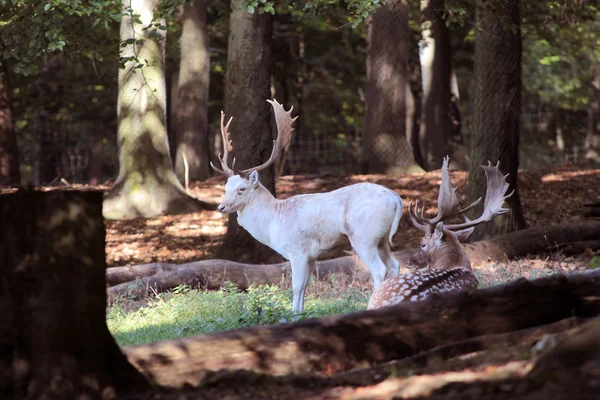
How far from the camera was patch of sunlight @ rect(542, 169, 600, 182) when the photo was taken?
64.3 ft

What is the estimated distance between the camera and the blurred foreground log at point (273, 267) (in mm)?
Answer: 12391

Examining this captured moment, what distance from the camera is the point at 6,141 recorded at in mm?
22219

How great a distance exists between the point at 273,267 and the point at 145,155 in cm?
649

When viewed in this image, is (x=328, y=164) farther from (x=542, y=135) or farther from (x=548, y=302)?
(x=548, y=302)

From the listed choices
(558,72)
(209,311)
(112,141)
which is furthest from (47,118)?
(209,311)

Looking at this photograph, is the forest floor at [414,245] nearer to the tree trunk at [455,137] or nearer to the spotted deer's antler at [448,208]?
the spotted deer's antler at [448,208]

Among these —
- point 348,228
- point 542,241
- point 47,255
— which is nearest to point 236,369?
point 47,255

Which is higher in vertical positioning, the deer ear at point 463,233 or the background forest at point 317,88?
the background forest at point 317,88

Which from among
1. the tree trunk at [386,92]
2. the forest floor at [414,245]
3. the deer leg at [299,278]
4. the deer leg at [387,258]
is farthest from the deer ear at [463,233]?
the tree trunk at [386,92]

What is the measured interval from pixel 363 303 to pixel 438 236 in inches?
A: 41.0

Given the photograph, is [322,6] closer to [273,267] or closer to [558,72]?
[273,267]

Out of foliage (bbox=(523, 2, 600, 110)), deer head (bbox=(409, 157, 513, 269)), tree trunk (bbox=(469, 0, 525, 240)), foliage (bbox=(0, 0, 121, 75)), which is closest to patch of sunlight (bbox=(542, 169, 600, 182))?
tree trunk (bbox=(469, 0, 525, 240))

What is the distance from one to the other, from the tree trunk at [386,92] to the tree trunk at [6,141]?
315 inches

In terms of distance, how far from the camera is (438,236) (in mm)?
10016
